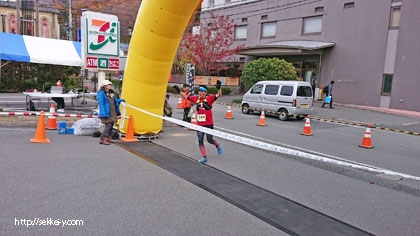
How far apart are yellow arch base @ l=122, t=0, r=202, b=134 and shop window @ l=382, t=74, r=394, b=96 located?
19.1 metres

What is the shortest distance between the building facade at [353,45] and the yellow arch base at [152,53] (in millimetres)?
18179

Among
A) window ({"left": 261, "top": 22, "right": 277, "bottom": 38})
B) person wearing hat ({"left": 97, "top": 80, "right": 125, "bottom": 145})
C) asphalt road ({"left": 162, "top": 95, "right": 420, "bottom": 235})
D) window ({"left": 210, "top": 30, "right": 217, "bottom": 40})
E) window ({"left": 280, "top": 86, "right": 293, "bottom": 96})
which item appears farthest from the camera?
window ({"left": 210, "top": 30, "right": 217, "bottom": 40})

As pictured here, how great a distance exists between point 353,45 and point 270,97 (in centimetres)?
1170

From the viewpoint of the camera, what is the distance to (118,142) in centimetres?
867

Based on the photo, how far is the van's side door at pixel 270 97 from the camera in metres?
15.8

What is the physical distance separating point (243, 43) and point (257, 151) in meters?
26.0

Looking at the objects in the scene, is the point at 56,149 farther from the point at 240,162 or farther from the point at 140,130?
the point at 240,162

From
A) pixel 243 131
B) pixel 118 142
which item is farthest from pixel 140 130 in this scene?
pixel 243 131

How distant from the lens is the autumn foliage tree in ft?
102

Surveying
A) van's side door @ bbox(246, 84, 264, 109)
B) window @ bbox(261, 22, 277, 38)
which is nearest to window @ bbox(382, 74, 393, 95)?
van's side door @ bbox(246, 84, 264, 109)

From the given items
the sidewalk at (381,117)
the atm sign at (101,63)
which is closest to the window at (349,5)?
the sidewalk at (381,117)

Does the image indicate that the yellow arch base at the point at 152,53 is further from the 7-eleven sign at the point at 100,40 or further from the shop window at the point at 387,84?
the shop window at the point at 387,84

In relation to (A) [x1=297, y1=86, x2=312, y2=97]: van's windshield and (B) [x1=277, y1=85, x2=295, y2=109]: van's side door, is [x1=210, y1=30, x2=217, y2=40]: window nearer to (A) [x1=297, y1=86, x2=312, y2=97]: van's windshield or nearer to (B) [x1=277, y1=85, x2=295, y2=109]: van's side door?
(B) [x1=277, y1=85, x2=295, y2=109]: van's side door

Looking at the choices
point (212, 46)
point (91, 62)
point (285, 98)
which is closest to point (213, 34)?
point (212, 46)
